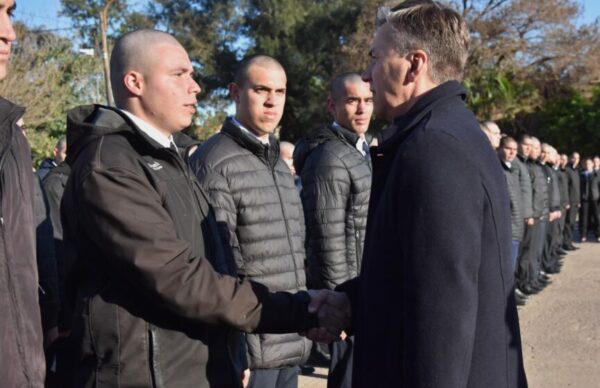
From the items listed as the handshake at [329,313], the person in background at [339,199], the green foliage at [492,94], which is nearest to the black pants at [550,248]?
the person in background at [339,199]

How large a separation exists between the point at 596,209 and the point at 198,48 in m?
24.1

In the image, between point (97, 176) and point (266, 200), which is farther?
point (266, 200)

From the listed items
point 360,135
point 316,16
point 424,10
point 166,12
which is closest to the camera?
point 424,10

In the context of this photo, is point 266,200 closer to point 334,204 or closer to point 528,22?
point 334,204

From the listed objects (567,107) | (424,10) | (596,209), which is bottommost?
(596,209)

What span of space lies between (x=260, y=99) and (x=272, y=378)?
5.17 feet

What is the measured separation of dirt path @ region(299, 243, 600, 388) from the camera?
6215 mm

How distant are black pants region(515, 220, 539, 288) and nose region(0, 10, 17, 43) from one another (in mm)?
8888

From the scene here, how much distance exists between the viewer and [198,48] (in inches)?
1401

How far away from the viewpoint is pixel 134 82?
2.68m

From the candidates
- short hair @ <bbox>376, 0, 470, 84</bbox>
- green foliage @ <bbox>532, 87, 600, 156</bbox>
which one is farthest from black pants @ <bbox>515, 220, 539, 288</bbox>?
green foliage @ <bbox>532, 87, 600, 156</bbox>

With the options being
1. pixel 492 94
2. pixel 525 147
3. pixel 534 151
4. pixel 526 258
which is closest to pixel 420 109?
pixel 526 258

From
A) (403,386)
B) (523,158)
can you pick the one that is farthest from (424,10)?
(523,158)

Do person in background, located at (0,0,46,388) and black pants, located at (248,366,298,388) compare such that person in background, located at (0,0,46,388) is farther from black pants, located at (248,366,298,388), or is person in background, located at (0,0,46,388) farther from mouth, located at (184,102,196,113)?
black pants, located at (248,366,298,388)
